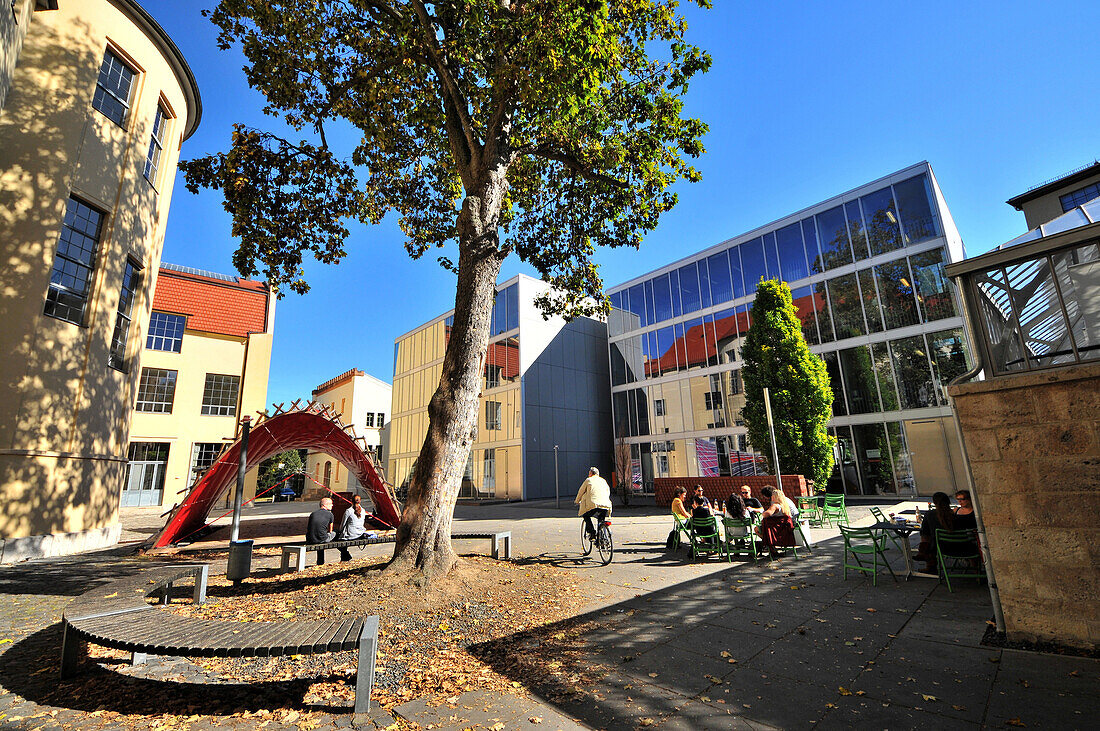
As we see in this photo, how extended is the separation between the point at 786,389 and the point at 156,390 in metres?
32.6

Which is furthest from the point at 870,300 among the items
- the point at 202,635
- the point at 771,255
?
the point at 202,635

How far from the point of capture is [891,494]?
2100 cm

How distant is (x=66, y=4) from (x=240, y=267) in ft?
30.2

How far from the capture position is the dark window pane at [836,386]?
2264cm

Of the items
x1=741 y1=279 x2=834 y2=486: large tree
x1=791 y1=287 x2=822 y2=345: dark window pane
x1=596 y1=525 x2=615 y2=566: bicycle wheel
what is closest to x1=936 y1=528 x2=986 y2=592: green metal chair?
x1=596 y1=525 x2=615 y2=566: bicycle wheel

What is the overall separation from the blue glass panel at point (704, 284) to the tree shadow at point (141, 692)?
27.6m

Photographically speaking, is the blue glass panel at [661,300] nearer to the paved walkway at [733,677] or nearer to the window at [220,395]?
the paved walkway at [733,677]

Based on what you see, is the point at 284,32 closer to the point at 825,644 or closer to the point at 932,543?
the point at 825,644

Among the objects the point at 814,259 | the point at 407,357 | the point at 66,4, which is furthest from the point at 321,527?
the point at 407,357

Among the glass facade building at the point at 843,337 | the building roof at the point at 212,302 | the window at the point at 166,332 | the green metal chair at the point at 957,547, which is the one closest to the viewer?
the green metal chair at the point at 957,547

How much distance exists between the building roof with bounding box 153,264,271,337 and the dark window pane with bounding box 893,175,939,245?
34222 millimetres

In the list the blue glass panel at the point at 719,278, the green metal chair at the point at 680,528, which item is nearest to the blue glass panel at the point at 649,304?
the blue glass panel at the point at 719,278

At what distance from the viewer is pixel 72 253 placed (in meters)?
11.6

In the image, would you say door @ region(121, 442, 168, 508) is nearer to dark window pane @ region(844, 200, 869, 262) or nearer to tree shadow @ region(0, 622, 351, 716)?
tree shadow @ region(0, 622, 351, 716)
